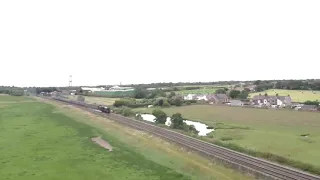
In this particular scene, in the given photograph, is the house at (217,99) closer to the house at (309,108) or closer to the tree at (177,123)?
the house at (309,108)

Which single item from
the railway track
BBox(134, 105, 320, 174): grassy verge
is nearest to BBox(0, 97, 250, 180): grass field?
the railway track

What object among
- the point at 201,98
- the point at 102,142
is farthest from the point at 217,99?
the point at 102,142

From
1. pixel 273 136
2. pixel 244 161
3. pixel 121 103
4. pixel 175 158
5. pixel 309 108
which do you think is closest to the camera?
pixel 244 161

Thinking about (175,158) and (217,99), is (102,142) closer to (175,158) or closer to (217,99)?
(175,158)

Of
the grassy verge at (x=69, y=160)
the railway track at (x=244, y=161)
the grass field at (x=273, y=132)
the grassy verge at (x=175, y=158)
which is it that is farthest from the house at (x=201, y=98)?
the railway track at (x=244, y=161)

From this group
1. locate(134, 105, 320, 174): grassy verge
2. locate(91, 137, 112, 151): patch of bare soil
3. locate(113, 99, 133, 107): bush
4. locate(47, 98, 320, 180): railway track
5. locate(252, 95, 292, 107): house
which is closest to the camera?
locate(47, 98, 320, 180): railway track

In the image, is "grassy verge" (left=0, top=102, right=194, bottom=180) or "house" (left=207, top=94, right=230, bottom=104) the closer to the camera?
"grassy verge" (left=0, top=102, right=194, bottom=180)

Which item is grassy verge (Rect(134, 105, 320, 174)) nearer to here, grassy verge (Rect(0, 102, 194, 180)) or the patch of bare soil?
grassy verge (Rect(0, 102, 194, 180))

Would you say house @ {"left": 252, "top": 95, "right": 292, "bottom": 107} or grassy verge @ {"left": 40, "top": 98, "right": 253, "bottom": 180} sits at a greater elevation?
Result: house @ {"left": 252, "top": 95, "right": 292, "bottom": 107}
